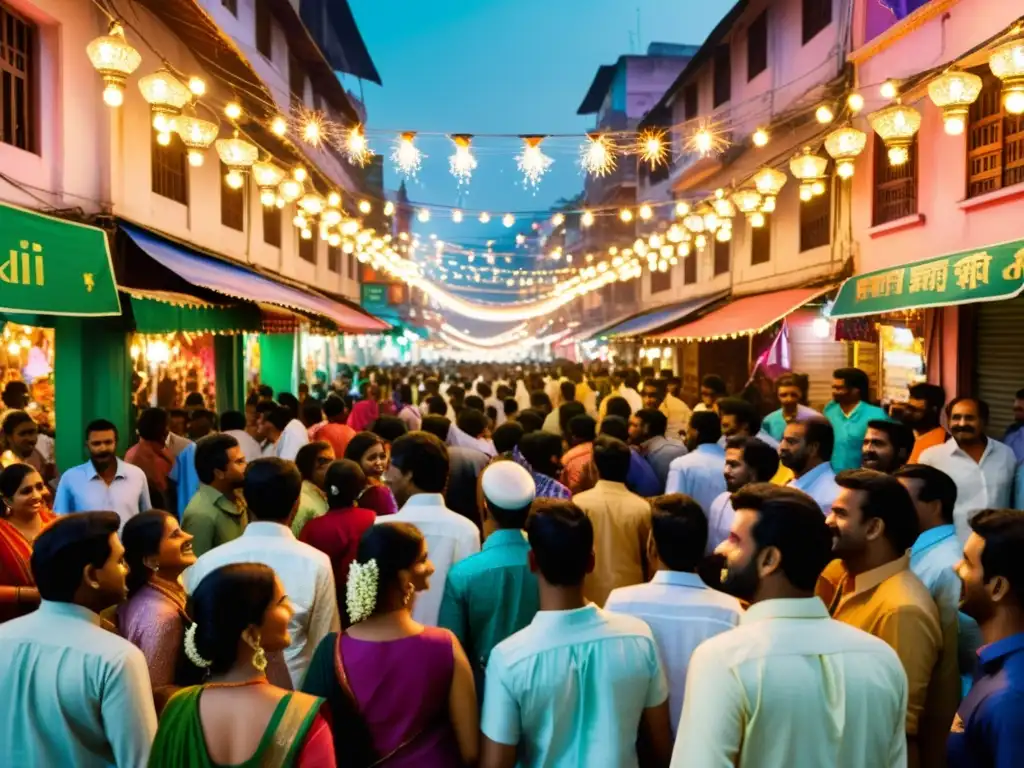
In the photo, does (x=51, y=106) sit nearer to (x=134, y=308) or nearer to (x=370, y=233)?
(x=134, y=308)

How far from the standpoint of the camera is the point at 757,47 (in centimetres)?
1916

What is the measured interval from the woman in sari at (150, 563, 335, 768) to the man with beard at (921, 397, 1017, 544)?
5.65 m

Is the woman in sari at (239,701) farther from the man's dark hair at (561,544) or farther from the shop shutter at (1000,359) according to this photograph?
the shop shutter at (1000,359)

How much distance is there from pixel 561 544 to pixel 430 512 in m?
1.94

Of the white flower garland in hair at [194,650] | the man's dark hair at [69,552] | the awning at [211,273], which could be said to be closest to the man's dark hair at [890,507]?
the white flower garland in hair at [194,650]

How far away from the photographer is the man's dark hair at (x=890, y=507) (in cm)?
345

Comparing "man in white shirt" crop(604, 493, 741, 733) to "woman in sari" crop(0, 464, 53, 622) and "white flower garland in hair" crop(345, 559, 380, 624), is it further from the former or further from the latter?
"woman in sari" crop(0, 464, 53, 622)

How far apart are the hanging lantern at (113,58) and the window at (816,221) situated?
11812 mm

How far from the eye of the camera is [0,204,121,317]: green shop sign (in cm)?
744

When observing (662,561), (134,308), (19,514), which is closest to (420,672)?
(662,561)

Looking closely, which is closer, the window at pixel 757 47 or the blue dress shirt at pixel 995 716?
the blue dress shirt at pixel 995 716

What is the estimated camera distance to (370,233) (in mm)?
19594

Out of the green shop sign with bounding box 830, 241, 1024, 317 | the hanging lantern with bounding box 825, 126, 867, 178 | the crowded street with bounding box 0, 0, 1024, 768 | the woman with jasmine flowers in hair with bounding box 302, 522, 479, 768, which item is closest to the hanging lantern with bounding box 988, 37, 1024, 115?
the crowded street with bounding box 0, 0, 1024, 768

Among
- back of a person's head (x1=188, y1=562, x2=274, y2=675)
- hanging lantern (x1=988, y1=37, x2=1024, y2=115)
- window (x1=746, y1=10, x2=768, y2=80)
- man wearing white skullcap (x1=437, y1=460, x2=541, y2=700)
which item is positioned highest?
window (x1=746, y1=10, x2=768, y2=80)
